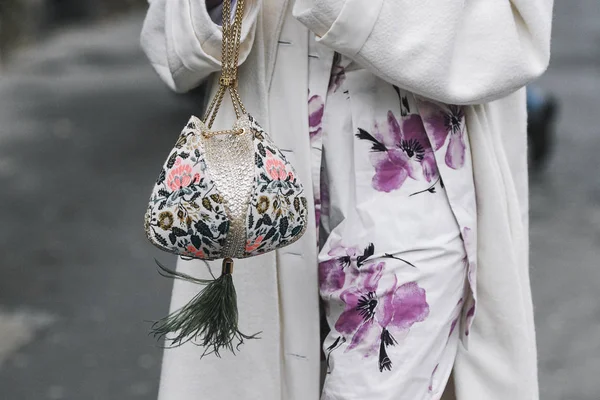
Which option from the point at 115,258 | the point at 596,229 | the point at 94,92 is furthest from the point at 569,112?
the point at 115,258

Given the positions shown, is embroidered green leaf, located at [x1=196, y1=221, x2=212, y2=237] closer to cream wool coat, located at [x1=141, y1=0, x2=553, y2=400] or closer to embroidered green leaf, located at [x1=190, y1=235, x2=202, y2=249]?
embroidered green leaf, located at [x1=190, y1=235, x2=202, y2=249]

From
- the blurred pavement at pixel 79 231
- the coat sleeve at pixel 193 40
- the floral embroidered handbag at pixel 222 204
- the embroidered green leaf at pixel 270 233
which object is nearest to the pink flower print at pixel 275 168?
the floral embroidered handbag at pixel 222 204

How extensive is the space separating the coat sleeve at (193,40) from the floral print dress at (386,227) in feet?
0.58

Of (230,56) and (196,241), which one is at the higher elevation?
(230,56)

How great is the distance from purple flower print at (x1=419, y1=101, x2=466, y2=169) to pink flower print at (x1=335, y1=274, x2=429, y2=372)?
300mm

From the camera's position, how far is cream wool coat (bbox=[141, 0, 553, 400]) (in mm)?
2396

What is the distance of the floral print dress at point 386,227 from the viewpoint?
96.9 inches

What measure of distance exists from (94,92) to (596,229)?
553 cm

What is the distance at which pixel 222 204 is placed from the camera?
2.24m

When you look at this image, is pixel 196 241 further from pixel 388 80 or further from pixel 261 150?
pixel 388 80

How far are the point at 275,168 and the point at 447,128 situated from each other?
1.50 ft

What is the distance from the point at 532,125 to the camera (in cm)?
793

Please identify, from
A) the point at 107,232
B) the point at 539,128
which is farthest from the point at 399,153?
the point at 539,128

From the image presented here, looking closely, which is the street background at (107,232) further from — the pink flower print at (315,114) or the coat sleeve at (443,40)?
the coat sleeve at (443,40)
